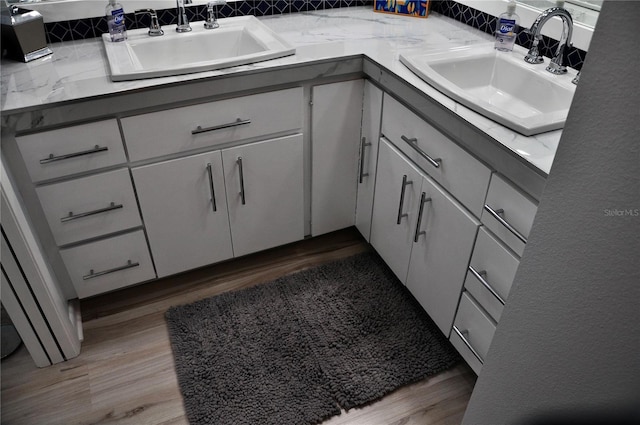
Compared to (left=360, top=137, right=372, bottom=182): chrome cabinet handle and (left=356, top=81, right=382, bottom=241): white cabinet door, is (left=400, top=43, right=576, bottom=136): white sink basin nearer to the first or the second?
(left=356, top=81, right=382, bottom=241): white cabinet door

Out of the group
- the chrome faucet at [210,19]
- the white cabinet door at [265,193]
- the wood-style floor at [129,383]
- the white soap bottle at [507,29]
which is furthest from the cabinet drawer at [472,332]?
the chrome faucet at [210,19]

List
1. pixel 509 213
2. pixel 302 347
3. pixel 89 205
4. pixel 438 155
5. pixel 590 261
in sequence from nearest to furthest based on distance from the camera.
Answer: pixel 590 261 < pixel 509 213 < pixel 438 155 < pixel 89 205 < pixel 302 347

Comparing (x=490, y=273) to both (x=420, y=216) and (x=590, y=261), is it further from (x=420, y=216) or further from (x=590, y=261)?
(x=590, y=261)

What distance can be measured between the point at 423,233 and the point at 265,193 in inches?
23.8

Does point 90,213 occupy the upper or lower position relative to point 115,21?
lower

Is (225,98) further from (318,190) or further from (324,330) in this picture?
(324,330)

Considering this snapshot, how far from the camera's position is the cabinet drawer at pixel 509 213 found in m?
1.21

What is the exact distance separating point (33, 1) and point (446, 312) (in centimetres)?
175

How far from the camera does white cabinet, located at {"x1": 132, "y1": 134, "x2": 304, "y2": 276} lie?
170 cm

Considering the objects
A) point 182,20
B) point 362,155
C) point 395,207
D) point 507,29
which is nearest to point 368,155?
point 362,155

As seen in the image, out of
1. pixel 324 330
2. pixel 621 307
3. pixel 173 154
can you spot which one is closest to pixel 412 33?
pixel 173 154

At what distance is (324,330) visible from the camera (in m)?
1.79

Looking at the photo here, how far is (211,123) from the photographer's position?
1.64 meters

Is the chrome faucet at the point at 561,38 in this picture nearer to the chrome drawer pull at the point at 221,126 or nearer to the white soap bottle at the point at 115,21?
the chrome drawer pull at the point at 221,126
